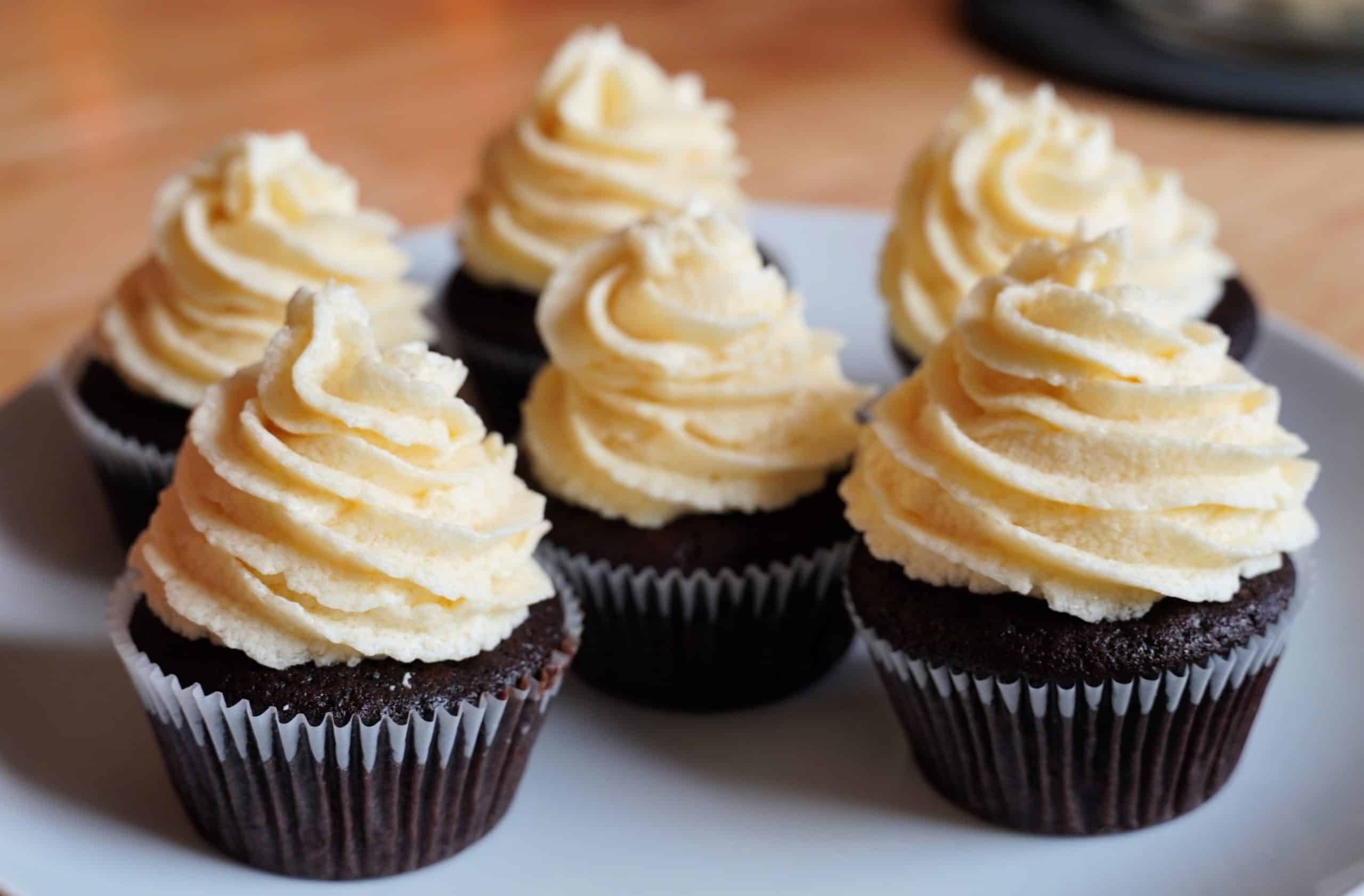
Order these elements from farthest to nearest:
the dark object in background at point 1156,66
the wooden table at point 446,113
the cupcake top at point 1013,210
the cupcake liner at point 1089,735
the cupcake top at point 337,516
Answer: the dark object in background at point 1156,66 → the wooden table at point 446,113 → the cupcake top at point 1013,210 → the cupcake liner at point 1089,735 → the cupcake top at point 337,516

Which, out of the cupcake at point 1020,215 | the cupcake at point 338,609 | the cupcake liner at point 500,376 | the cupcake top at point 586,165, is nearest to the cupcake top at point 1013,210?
the cupcake at point 1020,215

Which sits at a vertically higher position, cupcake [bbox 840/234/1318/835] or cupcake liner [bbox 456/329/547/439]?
cupcake [bbox 840/234/1318/835]

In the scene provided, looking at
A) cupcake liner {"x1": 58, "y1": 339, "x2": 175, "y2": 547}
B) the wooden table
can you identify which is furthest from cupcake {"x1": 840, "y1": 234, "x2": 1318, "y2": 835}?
the wooden table

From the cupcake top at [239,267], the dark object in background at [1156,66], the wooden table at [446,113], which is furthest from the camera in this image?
the dark object in background at [1156,66]

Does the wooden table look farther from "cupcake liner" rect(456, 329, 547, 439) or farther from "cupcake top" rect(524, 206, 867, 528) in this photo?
"cupcake top" rect(524, 206, 867, 528)

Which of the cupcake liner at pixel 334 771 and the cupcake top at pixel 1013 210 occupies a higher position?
the cupcake top at pixel 1013 210

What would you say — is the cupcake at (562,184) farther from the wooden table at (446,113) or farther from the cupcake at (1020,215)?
the wooden table at (446,113)

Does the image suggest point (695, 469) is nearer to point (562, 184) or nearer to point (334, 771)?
point (334, 771)
